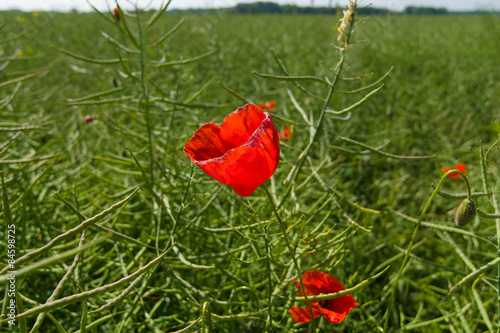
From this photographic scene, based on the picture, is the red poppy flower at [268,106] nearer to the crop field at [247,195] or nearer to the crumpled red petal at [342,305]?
the crop field at [247,195]

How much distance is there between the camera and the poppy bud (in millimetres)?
572

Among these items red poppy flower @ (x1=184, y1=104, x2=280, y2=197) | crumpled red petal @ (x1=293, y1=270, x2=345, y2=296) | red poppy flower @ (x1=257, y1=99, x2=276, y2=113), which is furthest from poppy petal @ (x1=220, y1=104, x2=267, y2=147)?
red poppy flower @ (x1=257, y1=99, x2=276, y2=113)

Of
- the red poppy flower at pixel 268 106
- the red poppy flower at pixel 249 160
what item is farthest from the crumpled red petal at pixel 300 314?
the red poppy flower at pixel 268 106

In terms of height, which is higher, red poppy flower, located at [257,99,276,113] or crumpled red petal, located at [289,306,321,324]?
red poppy flower, located at [257,99,276,113]

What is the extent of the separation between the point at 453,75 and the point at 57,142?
2.50 meters

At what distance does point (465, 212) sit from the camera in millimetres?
580

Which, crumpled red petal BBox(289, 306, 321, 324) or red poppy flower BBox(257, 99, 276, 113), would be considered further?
red poppy flower BBox(257, 99, 276, 113)

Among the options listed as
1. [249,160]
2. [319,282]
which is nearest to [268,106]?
[319,282]

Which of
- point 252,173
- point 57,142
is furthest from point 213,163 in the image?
point 57,142

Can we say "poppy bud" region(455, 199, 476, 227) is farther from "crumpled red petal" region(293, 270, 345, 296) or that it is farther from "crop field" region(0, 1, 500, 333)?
"crumpled red petal" region(293, 270, 345, 296)

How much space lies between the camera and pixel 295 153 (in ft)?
3.91

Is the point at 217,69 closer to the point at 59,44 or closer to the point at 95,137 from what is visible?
the point at 95,137

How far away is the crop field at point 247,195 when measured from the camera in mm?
575

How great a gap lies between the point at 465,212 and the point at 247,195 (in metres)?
0.35
